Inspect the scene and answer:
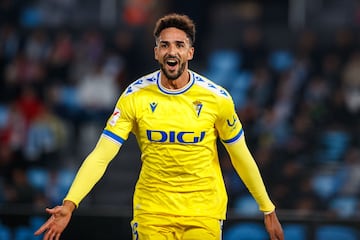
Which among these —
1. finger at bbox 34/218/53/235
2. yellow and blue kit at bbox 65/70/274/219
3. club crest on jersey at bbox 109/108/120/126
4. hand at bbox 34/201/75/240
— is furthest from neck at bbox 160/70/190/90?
finger at bbox 34/218/53/235

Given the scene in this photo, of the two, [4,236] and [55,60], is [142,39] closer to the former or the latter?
[55,60]

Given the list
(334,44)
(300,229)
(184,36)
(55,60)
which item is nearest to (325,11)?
(334,44)

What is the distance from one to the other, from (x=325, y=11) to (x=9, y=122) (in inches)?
205

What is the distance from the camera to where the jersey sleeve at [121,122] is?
262 inches

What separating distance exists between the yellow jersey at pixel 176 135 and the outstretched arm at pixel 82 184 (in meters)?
0.10

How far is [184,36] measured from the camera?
21.7ft

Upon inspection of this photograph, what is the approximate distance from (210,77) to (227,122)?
313 inches

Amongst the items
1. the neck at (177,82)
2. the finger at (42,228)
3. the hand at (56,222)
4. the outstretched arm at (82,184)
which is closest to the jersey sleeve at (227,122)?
the neck at (177,82)

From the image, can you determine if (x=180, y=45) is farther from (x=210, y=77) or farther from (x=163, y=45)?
(x=210, y=77)

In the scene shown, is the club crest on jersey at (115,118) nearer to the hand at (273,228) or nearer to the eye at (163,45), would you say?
the eye at (163,45)

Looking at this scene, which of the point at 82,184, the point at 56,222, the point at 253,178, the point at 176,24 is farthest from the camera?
the point at 253,178

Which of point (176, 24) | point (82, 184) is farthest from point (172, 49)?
point (82, 184)

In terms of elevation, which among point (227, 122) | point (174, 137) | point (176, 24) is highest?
point (176, 24)

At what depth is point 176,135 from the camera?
668 cm
